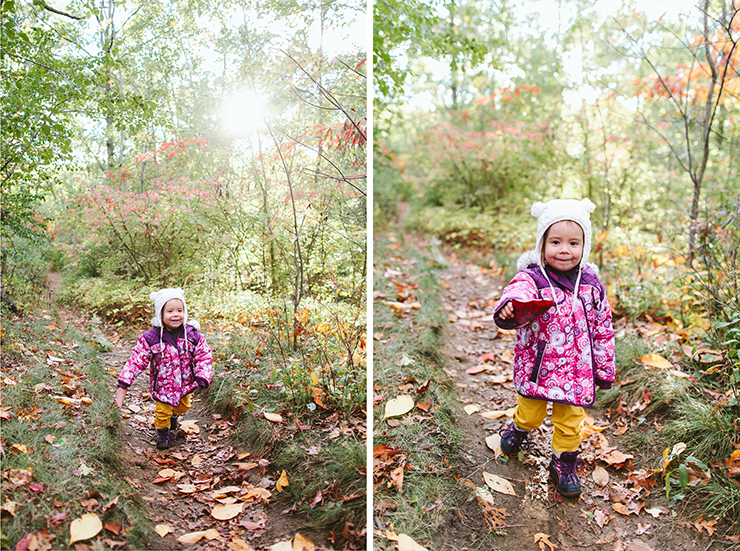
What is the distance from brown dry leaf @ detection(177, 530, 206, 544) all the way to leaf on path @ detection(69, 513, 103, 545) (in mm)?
274

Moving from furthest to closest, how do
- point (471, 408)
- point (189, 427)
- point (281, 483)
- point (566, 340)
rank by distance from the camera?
point (471, 408) → point (566, 340) → point (189, 427) → point (281, 483)

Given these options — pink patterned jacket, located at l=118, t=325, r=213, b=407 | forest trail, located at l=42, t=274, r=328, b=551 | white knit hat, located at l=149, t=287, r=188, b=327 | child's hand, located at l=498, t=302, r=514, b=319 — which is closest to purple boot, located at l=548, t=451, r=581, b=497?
child's hand, located at l=498, t=302, r=514, b=319

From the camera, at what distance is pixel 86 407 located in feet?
5.72

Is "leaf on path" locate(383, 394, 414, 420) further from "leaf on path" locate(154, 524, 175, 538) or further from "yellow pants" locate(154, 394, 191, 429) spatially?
"leaf on path" locate(154, 524, 175, 538)

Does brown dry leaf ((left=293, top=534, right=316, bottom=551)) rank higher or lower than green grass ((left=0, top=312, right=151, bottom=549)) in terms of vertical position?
lower

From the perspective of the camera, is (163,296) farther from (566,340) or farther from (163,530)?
(566,340)

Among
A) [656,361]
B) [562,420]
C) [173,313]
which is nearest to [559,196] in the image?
[656,361]

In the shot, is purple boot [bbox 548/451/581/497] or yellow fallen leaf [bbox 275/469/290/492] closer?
yellow fallen leaf [bbox 275/469/290/492]

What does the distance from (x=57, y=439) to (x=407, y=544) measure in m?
1.43

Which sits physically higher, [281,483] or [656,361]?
[656,361]

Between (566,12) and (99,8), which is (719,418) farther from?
(566,12)

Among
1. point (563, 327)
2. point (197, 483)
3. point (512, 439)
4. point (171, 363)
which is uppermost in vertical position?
point (563, 327)

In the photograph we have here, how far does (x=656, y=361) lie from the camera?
3229mm

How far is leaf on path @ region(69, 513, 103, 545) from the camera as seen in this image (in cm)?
138
